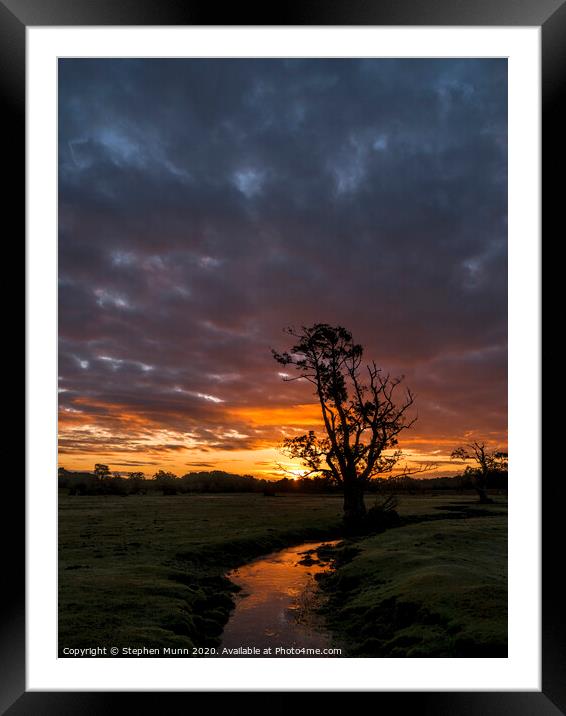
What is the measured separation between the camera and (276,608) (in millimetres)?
5816

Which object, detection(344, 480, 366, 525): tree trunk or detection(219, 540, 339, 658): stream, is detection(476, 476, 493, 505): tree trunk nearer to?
detection(344, 480, 366, 525): tree trunk

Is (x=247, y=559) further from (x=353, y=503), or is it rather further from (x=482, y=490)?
(x=482, y=490)

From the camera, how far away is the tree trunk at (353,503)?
10300 mm

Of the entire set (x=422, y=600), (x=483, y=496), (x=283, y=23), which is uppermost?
(x=283, y=23)

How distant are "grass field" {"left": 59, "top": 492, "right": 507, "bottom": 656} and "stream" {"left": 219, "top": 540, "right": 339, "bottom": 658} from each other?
223 millimetres

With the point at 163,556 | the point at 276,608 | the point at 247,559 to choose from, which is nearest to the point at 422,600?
the point at 276,608

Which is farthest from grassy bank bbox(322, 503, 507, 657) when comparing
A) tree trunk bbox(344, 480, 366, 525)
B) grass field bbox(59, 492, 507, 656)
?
tree trunk bbox(344, 480, 366, 525)

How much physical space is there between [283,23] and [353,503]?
962 cm
